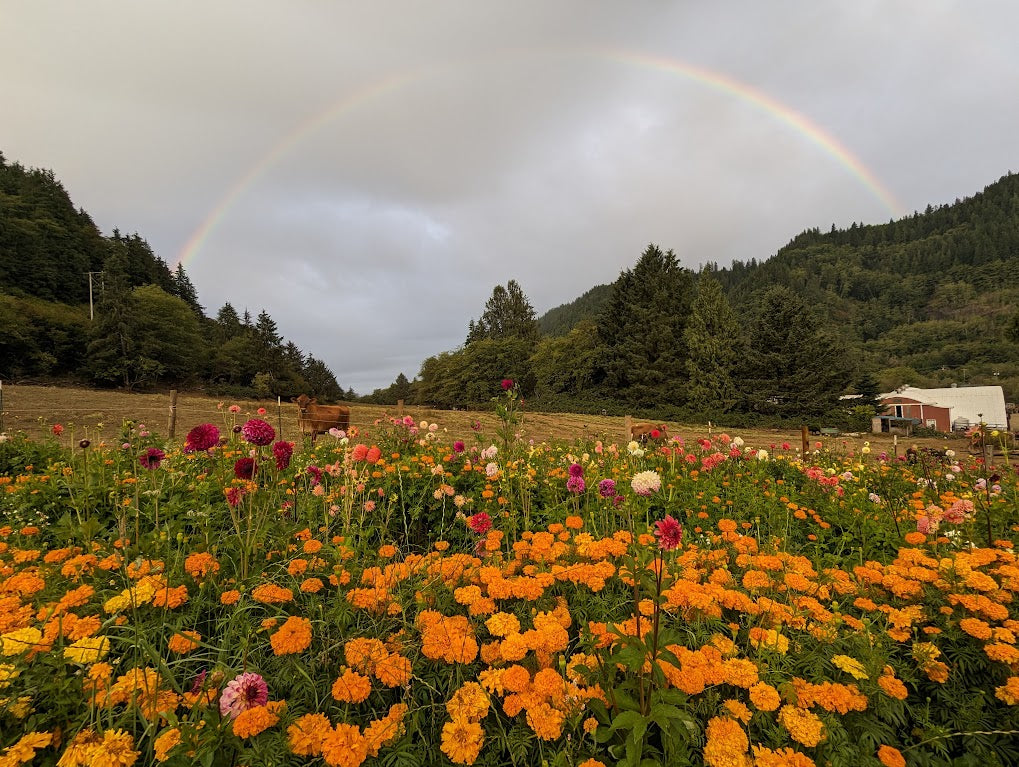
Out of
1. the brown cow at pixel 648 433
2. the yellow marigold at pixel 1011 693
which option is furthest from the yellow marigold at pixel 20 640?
the brown cow at pixel 648 433

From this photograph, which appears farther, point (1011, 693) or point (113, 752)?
point (1011, 693)

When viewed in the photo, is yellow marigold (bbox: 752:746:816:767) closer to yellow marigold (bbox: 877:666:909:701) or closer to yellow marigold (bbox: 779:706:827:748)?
yellow marigold (bbox: 779:706:827:748)

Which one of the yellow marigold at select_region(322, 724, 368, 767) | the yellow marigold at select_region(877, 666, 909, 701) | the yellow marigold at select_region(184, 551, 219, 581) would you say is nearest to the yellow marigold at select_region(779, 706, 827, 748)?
the yellow marigold at select_region(877, 666, 909, 701)

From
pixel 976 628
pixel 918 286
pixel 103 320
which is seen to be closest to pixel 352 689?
pixel 976 628

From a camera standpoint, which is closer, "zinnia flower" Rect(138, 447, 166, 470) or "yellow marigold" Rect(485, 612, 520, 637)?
"yellow marigold" Rect(485, 612, 520, 637)

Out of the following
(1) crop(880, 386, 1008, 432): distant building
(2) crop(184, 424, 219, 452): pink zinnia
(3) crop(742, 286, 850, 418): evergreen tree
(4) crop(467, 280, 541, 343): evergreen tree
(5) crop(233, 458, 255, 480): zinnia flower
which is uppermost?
(4) crop(467, 280, 541, 343): evergreen tree

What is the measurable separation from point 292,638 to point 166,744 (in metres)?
→ 0.41

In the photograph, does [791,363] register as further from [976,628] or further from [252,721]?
[252,721]

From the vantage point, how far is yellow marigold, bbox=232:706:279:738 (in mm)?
1206

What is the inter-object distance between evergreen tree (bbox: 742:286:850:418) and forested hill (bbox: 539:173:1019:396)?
1458 inches

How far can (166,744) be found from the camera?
3.74 ft

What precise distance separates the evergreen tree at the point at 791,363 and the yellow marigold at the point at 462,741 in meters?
35.0

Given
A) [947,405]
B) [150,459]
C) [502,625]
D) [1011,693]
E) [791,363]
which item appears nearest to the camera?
[1011,693]

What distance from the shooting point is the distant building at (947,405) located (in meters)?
44.6
